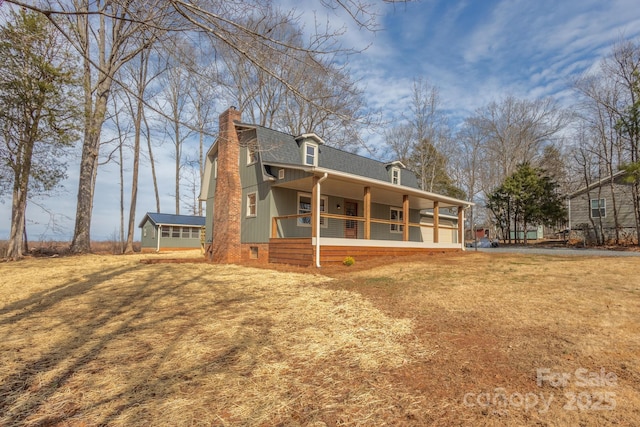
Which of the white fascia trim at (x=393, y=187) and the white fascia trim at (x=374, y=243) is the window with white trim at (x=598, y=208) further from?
the white fascia trim at (x=374, y=243)

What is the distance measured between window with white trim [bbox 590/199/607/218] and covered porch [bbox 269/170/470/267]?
42.6ft

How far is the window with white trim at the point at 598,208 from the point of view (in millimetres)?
23078

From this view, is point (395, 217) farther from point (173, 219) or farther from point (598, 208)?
point (173, 219)

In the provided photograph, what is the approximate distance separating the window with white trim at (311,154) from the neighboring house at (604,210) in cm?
2014

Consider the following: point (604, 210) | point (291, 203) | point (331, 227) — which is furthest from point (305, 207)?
point (604, 210)

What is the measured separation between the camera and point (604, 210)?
76.4 ft

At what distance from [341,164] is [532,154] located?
2674 centimetres

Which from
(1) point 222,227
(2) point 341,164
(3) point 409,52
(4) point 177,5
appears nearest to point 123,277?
(1) point 222,227

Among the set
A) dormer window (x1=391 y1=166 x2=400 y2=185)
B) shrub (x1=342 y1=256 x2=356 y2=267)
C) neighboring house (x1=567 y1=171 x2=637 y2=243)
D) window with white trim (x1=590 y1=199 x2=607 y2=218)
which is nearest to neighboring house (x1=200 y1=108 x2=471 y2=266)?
shrub (x1=342 y1=256 x2=356 y2=267)

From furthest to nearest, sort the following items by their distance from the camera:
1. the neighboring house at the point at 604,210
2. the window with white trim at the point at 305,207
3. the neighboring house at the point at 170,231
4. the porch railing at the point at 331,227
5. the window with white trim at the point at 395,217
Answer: the neighboring house at the point at 170,231, the neighboring house at the point at 604,210, the window with white trim at the point at 395,217, the window with white trim at the point at 305,207, the porch railing at the point at 331,227

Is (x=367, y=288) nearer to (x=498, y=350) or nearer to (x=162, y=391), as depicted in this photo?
(x=498, y=350)

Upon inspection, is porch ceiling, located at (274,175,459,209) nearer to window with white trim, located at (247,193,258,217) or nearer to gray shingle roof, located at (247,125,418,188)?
gray shingle roof, located at (247,125,418,188)

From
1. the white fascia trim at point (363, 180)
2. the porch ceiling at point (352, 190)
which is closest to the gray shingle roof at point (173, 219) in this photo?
the porch ceiling at point (352, 190)

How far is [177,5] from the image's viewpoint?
3312 mm
